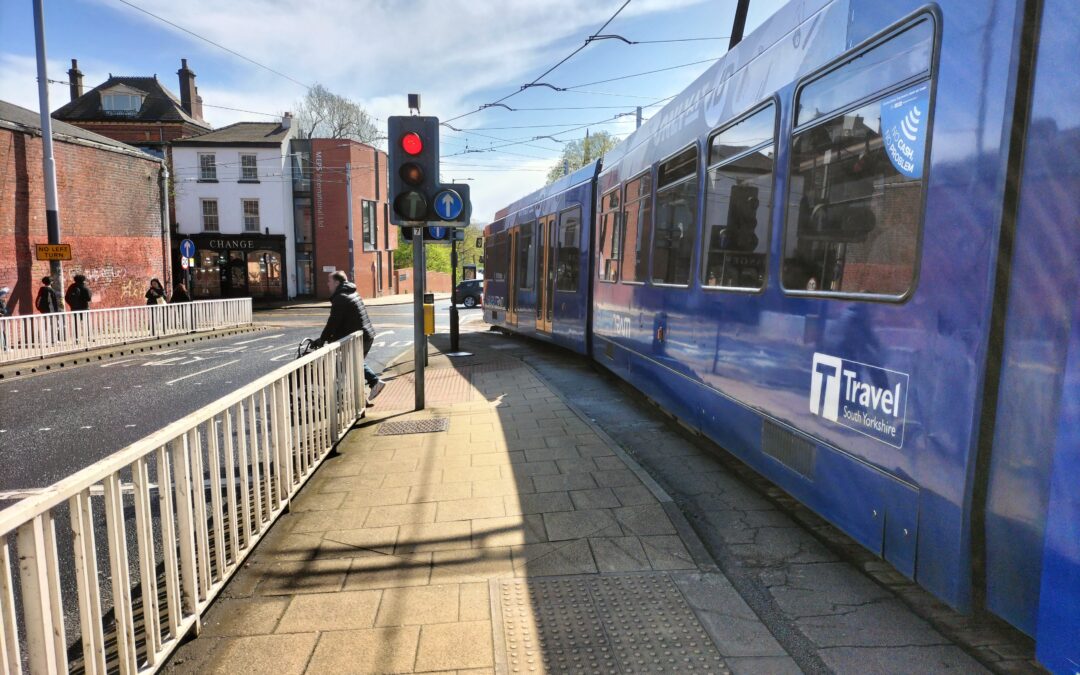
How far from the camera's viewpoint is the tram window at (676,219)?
5.41 metres

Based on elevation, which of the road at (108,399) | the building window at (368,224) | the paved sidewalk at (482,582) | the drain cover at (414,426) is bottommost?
the road at (108,399)

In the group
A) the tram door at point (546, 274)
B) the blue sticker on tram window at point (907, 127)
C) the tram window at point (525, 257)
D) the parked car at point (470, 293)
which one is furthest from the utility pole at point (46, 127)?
the parked car at point (470, 293)

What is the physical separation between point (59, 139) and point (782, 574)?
25.1m

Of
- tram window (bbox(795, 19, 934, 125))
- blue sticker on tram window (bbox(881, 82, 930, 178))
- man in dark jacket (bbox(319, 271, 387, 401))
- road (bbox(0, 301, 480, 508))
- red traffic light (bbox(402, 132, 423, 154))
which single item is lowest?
road (bbox(0, 301, 480, 508))

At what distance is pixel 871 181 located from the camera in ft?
9.87

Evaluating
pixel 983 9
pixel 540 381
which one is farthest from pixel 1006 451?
pixel 540 381

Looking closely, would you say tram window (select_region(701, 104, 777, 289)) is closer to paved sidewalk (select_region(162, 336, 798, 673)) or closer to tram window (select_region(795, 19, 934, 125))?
tram window (select_region(795, 19, 934, 125))

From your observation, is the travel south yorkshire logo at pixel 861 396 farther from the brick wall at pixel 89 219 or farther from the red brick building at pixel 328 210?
the red brick building at pixel 328 210

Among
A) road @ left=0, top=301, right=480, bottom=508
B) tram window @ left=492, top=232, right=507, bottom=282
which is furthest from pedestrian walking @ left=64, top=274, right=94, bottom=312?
tram window @ left=492, top=232, right=507, bottom=282

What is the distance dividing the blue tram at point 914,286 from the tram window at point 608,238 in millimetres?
3110

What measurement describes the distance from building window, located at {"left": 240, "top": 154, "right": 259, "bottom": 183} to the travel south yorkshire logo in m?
39.3

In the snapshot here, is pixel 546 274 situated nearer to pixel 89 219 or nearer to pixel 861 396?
pixel 861 396

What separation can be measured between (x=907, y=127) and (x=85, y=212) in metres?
25.4

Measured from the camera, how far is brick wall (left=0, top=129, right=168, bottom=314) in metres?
18.6
